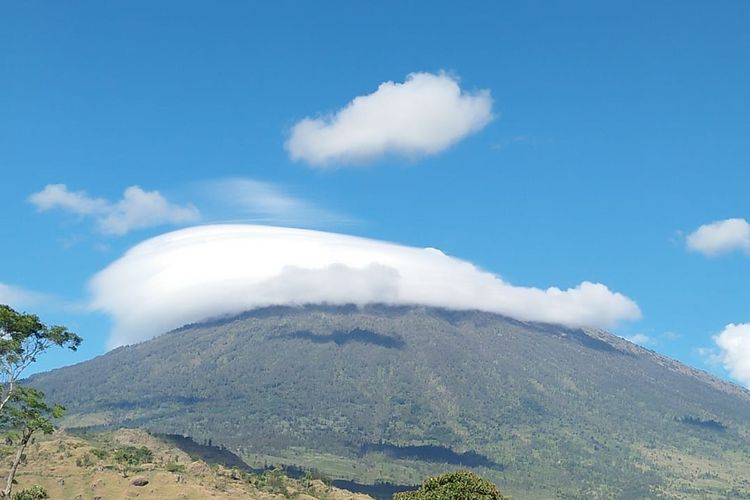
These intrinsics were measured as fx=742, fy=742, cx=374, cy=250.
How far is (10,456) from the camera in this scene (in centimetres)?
17388

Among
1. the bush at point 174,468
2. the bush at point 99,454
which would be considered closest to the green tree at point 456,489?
the bush at point 174,468

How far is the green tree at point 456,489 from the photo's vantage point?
76.4 m

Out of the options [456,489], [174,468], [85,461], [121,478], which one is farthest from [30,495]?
[174,468]

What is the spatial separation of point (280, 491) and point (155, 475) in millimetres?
34708

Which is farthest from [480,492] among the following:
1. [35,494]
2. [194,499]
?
[194,499]

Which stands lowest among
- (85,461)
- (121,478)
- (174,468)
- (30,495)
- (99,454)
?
(121,478)

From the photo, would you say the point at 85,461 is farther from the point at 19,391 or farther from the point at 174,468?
the point at 19,391

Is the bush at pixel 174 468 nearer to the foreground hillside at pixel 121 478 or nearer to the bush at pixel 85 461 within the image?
the foreground hillside at pixel 121 478

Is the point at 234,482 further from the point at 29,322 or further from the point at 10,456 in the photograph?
the point at 29,322

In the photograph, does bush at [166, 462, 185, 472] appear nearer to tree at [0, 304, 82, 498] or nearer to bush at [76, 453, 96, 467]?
bush at [76, 453, 96, 467]

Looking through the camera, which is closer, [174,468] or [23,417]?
[23,417]

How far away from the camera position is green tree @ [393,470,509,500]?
76.4m

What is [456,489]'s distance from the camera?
254ft

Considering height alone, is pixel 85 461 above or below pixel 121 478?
above
